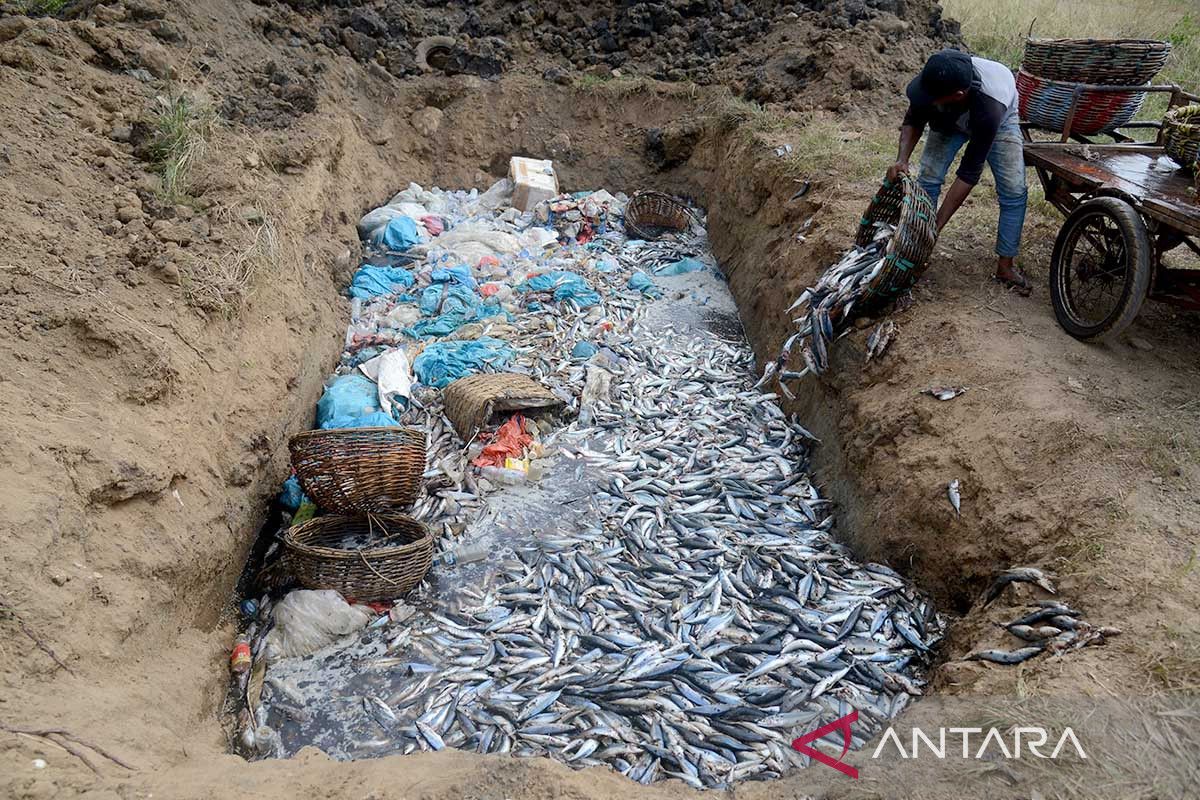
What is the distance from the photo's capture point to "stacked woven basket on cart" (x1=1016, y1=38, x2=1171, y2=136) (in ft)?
18.6

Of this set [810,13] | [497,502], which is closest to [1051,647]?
[497,502]

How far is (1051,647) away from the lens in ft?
10.8

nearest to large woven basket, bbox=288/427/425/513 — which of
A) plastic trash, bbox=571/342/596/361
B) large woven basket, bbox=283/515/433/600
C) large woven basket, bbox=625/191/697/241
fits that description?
large woven basket, bbox=283/515/433/600

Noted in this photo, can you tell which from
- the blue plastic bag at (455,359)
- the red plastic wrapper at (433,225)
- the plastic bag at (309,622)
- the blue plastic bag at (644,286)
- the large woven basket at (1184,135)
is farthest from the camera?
the red plastic wrapper at (433,225)

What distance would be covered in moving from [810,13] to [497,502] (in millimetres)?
10309

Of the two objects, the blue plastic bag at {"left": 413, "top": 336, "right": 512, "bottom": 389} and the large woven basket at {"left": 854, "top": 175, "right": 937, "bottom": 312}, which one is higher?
the large woven basket at {"left": 854, "top": 175, "right": 937, "bottom": 312}

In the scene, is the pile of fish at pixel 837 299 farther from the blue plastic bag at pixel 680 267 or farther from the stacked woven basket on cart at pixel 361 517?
the blue plastic bag at pixel 680 267

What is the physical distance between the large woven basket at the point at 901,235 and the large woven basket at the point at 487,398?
275 cm

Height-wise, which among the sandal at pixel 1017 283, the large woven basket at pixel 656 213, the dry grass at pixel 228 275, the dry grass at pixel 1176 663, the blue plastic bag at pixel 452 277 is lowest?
the blue plastic bag at pixel 452 277

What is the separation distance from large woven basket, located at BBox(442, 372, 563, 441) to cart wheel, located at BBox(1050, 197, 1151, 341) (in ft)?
13.0

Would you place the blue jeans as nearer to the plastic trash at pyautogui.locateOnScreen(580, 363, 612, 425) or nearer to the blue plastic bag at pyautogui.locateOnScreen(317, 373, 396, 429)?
the plastic trash at pyautogui.locateOnScreen(580, 363, 612, 425)

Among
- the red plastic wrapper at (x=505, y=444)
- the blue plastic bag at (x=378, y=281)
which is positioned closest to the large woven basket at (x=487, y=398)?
the red plastic wrapper at (x=505, y=444)

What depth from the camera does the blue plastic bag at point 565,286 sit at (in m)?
8.64

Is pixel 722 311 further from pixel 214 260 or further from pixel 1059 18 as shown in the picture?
pixel 1059 18
